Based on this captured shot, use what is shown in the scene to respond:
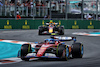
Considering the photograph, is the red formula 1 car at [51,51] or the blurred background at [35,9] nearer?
the red formula 1 car at [51,51]

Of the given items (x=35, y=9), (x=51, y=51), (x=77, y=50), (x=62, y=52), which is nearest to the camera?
(x=62, y=52)

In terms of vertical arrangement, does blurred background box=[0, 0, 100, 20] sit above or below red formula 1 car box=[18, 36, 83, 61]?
above

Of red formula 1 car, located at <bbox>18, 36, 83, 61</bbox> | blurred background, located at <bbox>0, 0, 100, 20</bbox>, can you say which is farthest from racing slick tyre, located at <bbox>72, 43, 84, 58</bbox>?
blurred background, located at <bbox>0, 0, 100, 20</bbox>

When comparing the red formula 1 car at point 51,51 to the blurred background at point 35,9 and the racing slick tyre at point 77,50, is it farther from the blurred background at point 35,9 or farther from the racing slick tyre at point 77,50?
the blurred background at point 35,9

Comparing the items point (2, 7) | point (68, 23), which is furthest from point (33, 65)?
point (68, 23)

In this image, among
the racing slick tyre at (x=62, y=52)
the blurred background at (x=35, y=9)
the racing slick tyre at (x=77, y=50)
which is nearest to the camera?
the racing slick tyre at (x=62, y=52)

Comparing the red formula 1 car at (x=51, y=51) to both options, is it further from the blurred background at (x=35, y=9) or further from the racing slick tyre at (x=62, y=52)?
the blurred background at (x=35, y=9)

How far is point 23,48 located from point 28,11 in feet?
79.4

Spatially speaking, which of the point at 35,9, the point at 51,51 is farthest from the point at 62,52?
the point at 35,9

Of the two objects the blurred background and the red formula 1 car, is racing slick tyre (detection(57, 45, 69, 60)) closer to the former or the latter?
the red formula 1 car

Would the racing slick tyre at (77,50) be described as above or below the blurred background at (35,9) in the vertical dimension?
below

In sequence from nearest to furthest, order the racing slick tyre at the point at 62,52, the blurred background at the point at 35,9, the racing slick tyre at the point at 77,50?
the racing slick tyre at the point at 62,52, the racing slick tyre at the point at 77,50, the blurred background at the point at 35,9

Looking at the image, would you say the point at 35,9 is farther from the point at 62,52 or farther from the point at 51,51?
the point at 62,52

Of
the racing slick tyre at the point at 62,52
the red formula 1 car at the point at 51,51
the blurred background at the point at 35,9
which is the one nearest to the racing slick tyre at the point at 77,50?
the red formula 1 car at the point at 51,51
